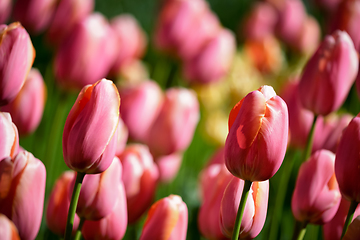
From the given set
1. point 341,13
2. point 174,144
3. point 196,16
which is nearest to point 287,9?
point 196,16

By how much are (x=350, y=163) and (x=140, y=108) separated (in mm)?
336

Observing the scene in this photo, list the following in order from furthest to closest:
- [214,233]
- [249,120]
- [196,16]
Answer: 1. [196,16]
2. [214,233]
3. [249,120]

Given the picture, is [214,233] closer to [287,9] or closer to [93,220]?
[93,220]

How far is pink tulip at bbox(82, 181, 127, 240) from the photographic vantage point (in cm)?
36

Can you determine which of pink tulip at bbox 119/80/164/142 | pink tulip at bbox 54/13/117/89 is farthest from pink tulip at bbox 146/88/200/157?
pink tulip at bbox 54/13/117/89

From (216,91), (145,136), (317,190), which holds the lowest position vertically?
(216,91)

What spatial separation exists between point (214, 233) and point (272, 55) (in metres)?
0.94

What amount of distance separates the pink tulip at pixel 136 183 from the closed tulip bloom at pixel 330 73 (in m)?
0.21

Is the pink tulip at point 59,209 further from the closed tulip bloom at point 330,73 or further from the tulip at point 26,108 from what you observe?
the closed tulip bloom at point 330,73

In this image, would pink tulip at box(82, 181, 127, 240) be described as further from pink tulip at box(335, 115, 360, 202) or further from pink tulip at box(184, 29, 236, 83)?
pink tulip at box(184, 29, 236, 83)

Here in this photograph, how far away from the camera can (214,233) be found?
1.30 ft

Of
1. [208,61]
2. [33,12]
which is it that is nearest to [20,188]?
[33,12]

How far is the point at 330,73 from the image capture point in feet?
1.37

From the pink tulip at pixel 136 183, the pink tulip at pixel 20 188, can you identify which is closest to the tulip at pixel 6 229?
the pink tulip at pixel 20 188
